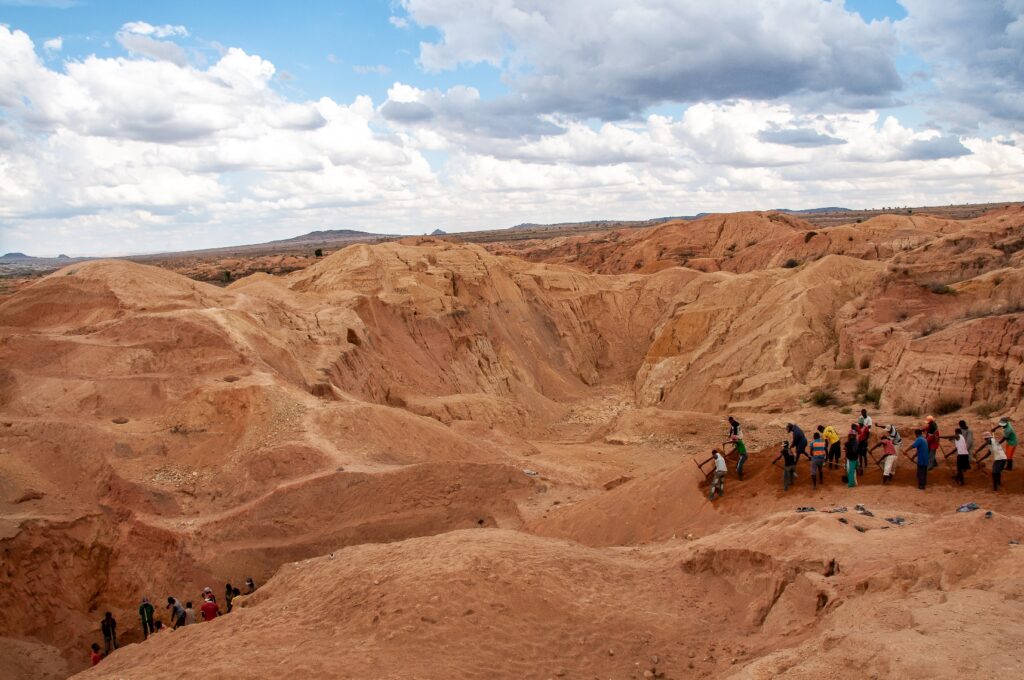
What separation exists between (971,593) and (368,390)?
20879mm

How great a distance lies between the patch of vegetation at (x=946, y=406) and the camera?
59.5ft

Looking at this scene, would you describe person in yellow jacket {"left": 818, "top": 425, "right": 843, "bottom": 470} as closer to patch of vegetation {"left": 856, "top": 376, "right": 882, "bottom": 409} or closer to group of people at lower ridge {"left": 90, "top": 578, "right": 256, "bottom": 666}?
patch of vegetation {"left": 856, "top": 376, "right": 882, "bottom": 409}

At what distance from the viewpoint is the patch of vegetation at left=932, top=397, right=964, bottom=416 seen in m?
18.1

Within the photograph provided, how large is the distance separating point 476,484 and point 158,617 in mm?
7260

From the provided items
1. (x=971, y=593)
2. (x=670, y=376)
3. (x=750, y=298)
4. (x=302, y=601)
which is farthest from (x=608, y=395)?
(x=971, y=593)

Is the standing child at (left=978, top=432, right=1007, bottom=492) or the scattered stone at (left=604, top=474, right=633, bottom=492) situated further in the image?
the scattered stone at (left=604, top=474, right=633, bottom=492)

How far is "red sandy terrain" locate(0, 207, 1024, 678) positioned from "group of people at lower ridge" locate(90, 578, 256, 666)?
462mm

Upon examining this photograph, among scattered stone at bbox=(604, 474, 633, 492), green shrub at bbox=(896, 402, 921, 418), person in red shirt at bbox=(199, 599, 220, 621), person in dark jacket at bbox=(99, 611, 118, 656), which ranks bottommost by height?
person in dark jacket at bbox=(99, 611, 118, 656)

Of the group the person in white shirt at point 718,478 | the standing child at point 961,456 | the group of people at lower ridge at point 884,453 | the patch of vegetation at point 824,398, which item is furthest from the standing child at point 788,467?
the patch of vegetation at point 824,398

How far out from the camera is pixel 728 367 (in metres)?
28.3

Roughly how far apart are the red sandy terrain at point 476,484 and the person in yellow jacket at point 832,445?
744mm

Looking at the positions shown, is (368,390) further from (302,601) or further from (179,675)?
(179,675)

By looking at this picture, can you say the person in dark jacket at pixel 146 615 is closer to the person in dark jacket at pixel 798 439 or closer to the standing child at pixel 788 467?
the standing child at pixel 788 467

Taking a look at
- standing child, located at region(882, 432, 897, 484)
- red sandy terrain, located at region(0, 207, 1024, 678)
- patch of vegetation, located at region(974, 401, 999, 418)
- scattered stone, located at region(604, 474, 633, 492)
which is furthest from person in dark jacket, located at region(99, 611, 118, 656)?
patch of vegetation, located at region(974, 401, 999, 418)
